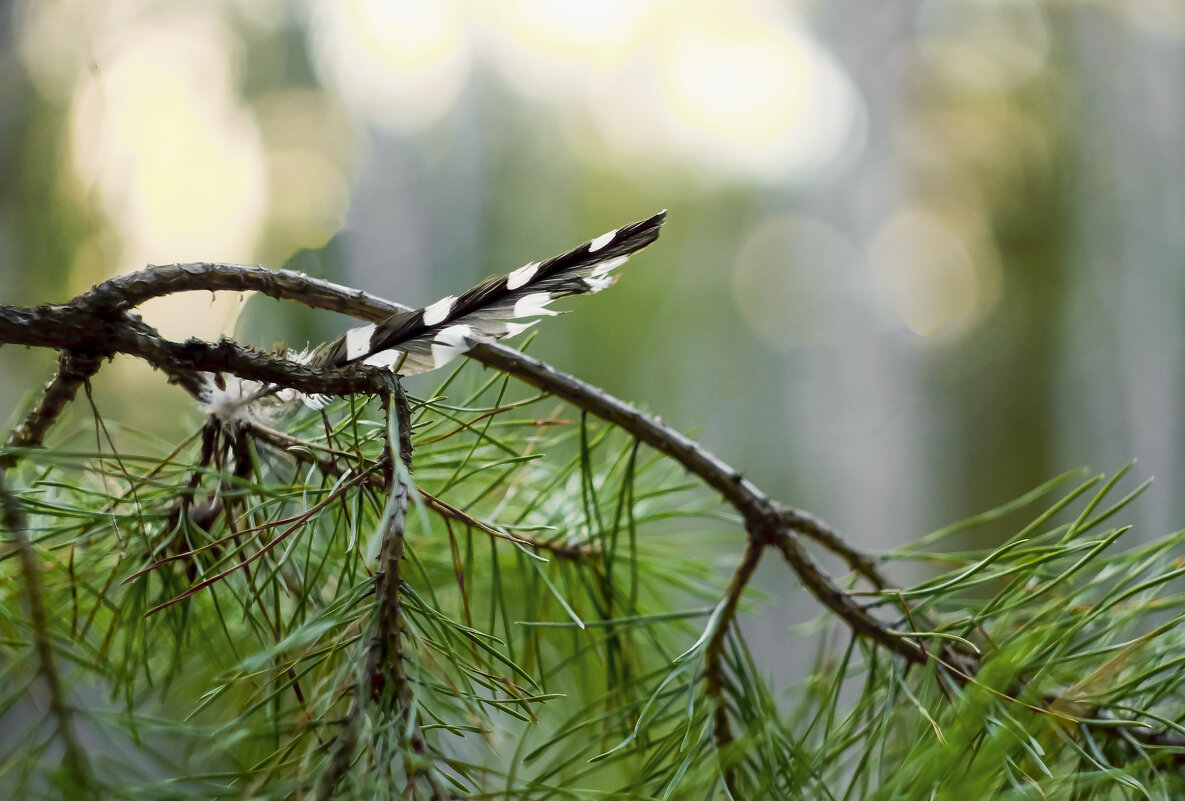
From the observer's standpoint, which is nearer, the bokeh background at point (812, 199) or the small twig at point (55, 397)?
the small twig at point (55, 397)

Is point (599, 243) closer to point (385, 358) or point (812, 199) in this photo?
point (385, 358)

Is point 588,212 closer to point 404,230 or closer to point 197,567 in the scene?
point 404,230

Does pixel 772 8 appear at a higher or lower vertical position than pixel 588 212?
higher

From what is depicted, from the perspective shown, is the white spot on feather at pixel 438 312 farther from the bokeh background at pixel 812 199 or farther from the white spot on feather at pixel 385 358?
the bokeh background at pixel 812 199

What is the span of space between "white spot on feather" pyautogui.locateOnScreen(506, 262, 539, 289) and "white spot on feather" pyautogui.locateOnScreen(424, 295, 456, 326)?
0.05 feet

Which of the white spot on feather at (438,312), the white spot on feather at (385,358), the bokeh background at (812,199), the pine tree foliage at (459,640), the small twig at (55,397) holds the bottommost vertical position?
the pine tree foliage at (459,640)

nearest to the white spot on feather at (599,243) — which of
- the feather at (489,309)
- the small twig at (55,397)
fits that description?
the feather at (489,309)

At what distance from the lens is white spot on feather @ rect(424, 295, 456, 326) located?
0.19 metres

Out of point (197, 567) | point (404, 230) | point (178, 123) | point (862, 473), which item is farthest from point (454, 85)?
point (197, 567)

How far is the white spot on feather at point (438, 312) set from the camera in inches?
7.3

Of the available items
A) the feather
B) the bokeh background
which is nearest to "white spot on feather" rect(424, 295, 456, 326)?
the feather

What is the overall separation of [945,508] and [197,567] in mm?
1052

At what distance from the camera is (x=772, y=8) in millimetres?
1015

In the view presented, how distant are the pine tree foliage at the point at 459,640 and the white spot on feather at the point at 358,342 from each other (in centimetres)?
1
